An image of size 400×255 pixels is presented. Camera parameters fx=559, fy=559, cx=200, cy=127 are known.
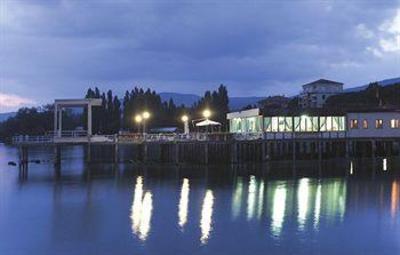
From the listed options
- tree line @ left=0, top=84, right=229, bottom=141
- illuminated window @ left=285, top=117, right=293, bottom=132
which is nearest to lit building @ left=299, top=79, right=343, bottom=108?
tree line @ left=0, top=84, right=229, bottom=141

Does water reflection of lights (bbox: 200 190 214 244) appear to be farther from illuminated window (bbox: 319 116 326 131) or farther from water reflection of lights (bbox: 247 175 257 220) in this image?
illuminated window (bbox: 319 116 326 131)

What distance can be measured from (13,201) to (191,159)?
28.4 meters

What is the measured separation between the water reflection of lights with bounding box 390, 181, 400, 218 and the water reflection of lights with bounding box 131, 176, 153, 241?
43.7 feet

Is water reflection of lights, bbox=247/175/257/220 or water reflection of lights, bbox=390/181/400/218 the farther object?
water reflection of lights, bbox=390/181/400/218

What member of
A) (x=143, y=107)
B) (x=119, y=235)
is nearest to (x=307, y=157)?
(x=119, y=235)

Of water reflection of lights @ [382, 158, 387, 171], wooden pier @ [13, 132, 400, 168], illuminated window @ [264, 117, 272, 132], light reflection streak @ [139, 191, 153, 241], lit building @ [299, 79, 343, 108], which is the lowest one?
light reflection streak @ [139, 191, 153, 241]

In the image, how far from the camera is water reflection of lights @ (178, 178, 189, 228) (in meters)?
29.2

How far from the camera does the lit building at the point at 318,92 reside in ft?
468

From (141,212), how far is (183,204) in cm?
339

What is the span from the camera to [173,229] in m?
27.0

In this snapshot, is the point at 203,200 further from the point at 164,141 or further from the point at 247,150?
the point at 247,150

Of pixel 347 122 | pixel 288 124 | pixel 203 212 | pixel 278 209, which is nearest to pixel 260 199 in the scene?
pixel 278 209

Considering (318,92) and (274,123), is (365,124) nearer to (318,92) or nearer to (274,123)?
(274,123)

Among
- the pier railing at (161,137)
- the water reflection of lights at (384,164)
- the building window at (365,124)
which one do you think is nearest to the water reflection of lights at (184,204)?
the pier railing at (161,137)
